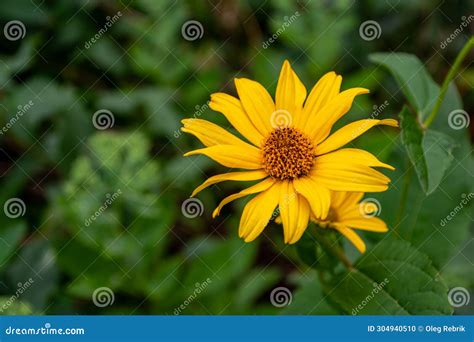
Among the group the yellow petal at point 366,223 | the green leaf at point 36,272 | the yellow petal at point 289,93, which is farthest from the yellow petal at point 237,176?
the green leaf at point 36,272

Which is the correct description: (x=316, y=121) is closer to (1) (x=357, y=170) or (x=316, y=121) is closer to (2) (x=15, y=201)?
(1) (x=357, y=170)

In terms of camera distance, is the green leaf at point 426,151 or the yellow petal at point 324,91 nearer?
the green leaf at point 426,151

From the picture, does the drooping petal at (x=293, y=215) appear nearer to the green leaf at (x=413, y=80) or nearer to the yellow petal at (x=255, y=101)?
the yellow petal at (x=255, y=101)

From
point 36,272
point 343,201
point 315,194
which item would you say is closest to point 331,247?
point 343,201

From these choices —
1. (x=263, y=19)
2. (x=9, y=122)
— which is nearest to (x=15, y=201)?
(x=9, y=122)

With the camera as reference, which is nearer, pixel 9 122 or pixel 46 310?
pixel 46 310

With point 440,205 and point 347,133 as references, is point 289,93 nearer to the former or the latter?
point 347,133

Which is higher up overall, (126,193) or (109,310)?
(126,193)
